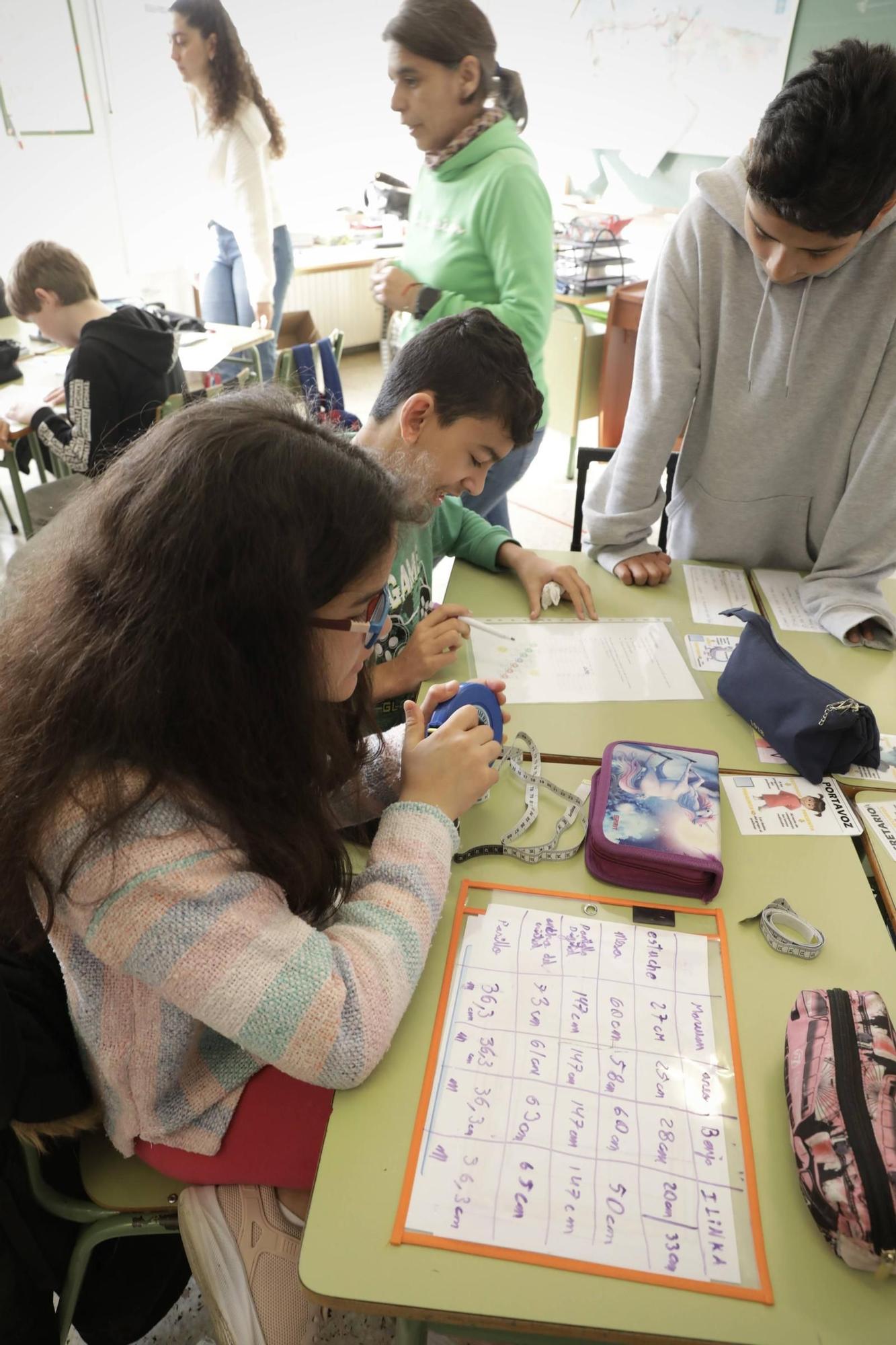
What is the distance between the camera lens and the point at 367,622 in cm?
86

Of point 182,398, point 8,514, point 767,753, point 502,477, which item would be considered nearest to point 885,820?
point 767,753

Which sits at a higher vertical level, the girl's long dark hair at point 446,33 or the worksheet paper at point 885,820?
the girl's long dark hair at point 446,33

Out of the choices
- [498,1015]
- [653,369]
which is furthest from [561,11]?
[498,1015]

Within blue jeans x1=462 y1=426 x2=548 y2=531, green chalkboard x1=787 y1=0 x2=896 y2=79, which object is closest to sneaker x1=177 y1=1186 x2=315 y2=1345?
blue jeans x1=462 y1=426 x2=548 y2=531

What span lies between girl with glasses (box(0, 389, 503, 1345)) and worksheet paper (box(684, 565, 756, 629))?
30.3 inches

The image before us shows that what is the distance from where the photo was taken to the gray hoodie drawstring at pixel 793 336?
1.37 metres

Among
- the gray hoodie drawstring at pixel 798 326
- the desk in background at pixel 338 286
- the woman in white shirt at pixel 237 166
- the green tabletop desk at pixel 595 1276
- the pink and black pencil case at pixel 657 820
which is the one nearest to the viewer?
the green tabletop desk at pixel 595 1276

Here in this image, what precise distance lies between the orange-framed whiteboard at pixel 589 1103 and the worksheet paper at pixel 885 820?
0.26m

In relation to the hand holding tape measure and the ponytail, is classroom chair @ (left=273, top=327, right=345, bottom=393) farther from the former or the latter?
the hand holding tape measure

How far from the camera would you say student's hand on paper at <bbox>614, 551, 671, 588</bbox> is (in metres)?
1.55

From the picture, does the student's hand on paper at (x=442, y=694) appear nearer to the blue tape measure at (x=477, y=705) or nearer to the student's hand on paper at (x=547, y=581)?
the blue tape measure at (x=477, y=705)

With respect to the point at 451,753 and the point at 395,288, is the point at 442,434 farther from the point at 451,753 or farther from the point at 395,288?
the point at 395,288

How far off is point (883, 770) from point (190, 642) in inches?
34.8

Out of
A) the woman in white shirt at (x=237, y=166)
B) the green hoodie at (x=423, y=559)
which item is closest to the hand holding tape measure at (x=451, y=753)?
the green hoodie at (x=423, y=559)
